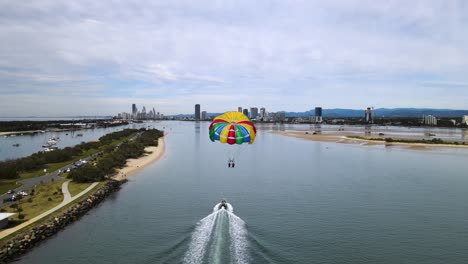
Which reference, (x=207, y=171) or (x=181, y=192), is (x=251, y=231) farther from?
(x=207, y=171)

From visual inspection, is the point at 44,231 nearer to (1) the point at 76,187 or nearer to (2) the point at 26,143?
(1) the point at 76,187

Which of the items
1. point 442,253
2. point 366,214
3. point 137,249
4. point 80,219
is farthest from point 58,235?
point 442,253

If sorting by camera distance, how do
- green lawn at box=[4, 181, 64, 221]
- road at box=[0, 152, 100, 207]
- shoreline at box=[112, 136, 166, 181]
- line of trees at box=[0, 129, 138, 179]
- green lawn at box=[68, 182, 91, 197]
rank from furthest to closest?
shoreline at box=[112, 136, 166, 181] < line of trees at box=[0, 129, 138, 179] < road at box=[0, 152, 100, 207] < green lawn at box=[68, 182, 91, 197] < green lawn at box=[4, 181, 64, 221]

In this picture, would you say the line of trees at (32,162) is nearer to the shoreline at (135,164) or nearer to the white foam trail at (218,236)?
the shoreline at (135,164)

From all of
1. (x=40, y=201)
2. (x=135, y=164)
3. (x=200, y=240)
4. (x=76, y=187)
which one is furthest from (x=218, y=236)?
(x=135, y=164)

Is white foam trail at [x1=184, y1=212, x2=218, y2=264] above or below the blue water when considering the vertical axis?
below

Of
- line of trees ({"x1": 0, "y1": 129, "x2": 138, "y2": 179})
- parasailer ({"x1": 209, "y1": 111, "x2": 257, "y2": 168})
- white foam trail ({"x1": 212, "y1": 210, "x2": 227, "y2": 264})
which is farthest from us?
line of trees ({"x1": 0, "y1": 129, "x2": 138, "y2": 179})

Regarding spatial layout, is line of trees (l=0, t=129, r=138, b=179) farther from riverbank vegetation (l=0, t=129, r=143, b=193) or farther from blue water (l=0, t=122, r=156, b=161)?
blue water (l=0, t=122, r=156, b=161)

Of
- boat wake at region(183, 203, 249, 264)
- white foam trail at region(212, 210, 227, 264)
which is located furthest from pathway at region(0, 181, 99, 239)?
white foam trail at region(212, 210, 227, 264)
